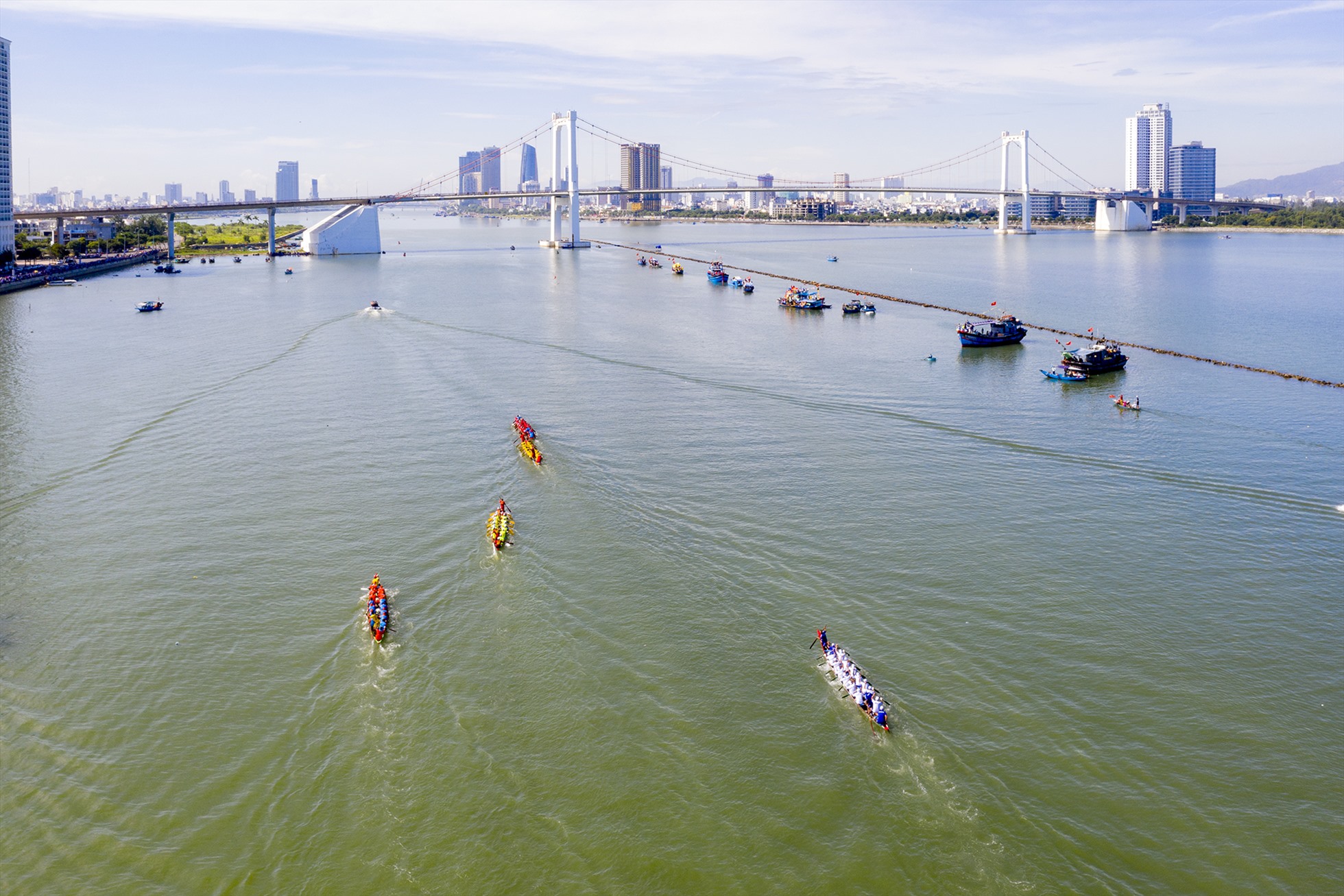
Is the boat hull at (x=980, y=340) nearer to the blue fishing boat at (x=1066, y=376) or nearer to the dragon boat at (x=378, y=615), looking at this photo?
the blue fishing boat at (x=1066, y=376)

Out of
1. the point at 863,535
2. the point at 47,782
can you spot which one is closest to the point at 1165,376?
the point at 863,535

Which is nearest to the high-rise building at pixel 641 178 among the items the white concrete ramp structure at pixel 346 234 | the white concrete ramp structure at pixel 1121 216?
the white concrete ramp structure at pixel 1121 216

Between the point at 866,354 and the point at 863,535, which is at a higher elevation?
the point at 866,354

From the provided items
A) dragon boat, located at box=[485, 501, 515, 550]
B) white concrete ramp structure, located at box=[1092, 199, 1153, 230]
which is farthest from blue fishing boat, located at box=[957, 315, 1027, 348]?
white concrete ramp structure, located at box=[1092, 199, 1153, 230]

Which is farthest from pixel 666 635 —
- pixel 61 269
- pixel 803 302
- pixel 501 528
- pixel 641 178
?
pixel 641 178

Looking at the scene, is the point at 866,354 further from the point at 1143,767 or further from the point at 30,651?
the point at 30,651

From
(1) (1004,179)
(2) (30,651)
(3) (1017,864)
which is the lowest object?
(3) (1017,864)

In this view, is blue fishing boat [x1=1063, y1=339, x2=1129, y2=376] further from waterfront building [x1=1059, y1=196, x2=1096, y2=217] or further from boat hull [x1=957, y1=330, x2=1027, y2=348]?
waterfront building [x1=1059, y1=196, x2=1096, y2=217]
